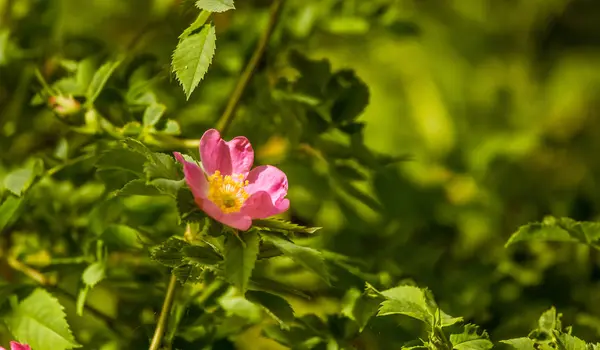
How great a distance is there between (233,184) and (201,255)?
0.27 feet

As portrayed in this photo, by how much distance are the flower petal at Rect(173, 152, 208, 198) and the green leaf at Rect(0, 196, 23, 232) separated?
0.16 meters

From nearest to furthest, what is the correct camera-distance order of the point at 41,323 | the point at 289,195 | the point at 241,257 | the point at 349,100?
1. the point at 241,257
2. the point at 41,323
3. the point at 349,100
4. the point at 289,195

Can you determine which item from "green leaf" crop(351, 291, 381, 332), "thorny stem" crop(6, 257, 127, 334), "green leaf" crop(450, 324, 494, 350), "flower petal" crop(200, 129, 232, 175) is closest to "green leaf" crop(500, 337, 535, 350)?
"green leaf" crop(450, 324, 494, 350)

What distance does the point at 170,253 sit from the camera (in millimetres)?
501

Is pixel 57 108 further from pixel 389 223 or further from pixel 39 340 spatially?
pixel 389 223

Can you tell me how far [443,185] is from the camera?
1059mm

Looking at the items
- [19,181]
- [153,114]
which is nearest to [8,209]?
[19,181]

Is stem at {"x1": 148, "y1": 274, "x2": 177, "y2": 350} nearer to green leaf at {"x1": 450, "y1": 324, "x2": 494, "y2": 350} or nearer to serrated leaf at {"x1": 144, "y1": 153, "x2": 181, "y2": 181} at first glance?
serrated leaf at {"x1": 144, "y1": 153, "x2": 181, "y2": 181}

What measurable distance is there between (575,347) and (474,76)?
114cm

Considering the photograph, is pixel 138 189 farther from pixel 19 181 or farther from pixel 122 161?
pixel 19 181

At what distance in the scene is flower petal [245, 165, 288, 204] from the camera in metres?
0.56

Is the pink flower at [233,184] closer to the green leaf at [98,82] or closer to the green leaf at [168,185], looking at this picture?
the green leaf at [168,185]

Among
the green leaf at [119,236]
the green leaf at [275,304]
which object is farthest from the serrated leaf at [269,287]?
the green leaf at [119,236]

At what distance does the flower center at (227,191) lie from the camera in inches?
20.8
